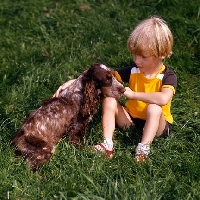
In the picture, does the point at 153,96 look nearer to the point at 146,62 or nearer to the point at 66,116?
the point at 146,62

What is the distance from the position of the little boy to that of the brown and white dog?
253mm

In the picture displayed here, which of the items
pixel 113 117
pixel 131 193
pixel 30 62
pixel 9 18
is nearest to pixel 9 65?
pixel 30 62

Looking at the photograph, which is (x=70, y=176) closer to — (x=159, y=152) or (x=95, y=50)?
(x=159, y=152)

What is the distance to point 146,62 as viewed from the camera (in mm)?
5199

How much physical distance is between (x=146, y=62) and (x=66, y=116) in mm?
1080

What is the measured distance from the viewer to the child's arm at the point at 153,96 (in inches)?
199

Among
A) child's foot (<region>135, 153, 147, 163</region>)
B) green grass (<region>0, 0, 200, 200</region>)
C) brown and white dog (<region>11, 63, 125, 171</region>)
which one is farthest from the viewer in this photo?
brown and white dog (<region>11, 63, 125, 171</region>)

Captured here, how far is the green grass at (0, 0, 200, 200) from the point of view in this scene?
4.33 meters

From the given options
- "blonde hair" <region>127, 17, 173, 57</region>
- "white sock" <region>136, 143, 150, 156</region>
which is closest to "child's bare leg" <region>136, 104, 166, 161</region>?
"white sock" <region>136, 143, 150, 156</region>

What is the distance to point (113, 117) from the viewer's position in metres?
5.34

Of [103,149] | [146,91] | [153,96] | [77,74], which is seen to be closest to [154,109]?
[153,96]

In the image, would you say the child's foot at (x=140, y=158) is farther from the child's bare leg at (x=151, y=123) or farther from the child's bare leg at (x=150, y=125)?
the child's bare leg at (x=151, y=123)

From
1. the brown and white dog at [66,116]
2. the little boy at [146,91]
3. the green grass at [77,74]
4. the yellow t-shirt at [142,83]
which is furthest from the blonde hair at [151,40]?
the green grass at [77,74]

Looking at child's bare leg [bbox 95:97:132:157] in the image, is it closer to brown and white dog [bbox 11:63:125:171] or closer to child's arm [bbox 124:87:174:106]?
brown and white dog [bbox 11:63:125:171]
